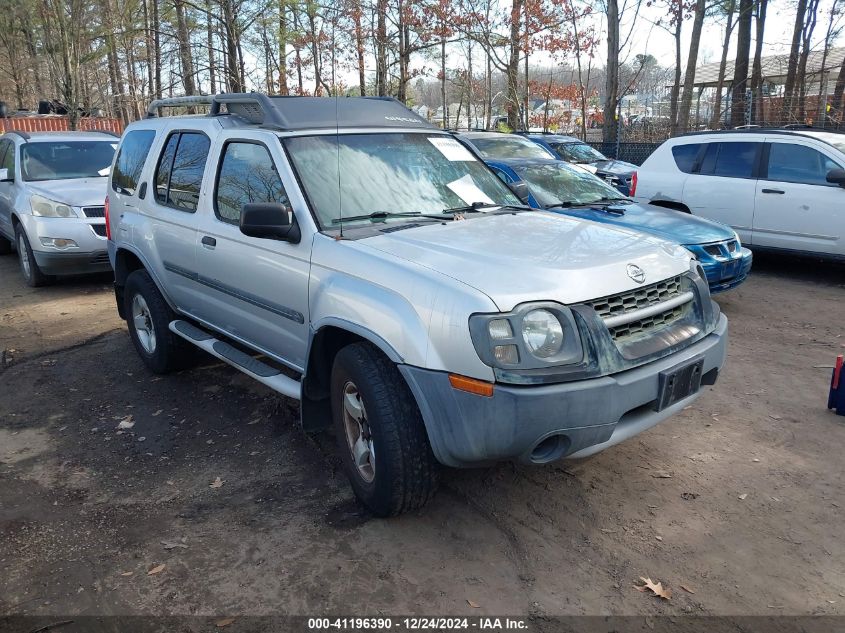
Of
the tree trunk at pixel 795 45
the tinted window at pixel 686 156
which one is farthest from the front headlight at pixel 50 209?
the tree trunk at pixel 795 45

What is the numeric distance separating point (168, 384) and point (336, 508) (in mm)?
2558

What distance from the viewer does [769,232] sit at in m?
8.63

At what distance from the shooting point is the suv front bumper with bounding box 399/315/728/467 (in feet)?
9.15

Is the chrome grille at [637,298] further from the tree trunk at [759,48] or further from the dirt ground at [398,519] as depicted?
the tree trunk at [759,48]

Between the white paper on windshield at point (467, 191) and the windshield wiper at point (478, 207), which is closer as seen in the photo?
the windshield wiper at point (478, 207)

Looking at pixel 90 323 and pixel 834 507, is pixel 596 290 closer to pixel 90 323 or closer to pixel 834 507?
pixel 834 507

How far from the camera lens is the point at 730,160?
9.06m

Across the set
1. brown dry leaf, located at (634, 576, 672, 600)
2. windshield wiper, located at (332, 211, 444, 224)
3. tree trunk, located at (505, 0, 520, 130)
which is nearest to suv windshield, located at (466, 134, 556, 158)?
windshield wiper, located at (332, 211, 444, 224)

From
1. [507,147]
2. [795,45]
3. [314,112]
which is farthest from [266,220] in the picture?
[795,45]

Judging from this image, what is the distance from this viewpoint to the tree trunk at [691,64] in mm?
19834

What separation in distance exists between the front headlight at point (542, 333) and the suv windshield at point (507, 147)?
7.39 meters

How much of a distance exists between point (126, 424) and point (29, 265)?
5.40 metres

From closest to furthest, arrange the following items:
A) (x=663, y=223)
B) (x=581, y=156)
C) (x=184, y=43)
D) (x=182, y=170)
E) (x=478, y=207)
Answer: (x=478, y=207) → (x=182, y=170) → (x=663, y=223) → (x=581, y=156) → (x=184, y=43)

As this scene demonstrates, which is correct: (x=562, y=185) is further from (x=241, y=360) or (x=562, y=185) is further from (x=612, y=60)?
(x=612, y=60)
